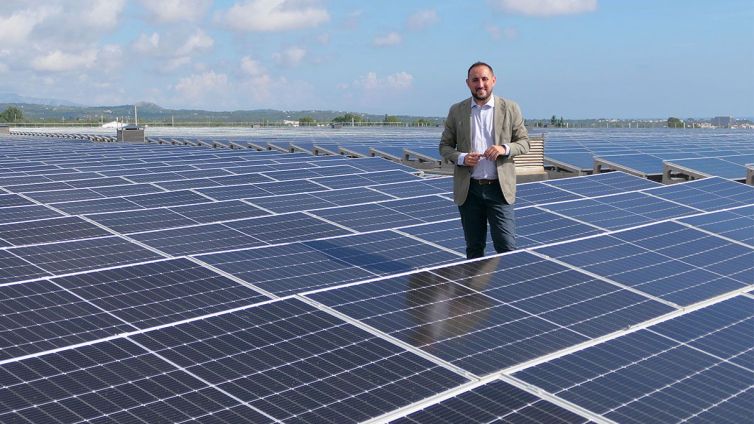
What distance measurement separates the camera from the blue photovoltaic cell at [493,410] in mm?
4984

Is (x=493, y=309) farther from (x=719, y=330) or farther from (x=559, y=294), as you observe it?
(x=719, y=330)

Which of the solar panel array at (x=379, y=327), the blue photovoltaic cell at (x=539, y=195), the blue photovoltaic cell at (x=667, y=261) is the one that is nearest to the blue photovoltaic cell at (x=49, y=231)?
the solar panel array at (x=379, y=327)

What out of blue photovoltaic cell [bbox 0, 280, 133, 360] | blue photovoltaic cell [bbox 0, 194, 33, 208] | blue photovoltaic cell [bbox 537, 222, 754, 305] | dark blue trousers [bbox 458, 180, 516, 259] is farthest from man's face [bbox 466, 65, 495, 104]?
blue photovoltaic cell [bbox 0, 194, 33, 208]

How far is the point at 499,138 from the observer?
8875mm

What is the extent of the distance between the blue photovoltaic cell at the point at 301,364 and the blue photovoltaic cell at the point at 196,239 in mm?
5170

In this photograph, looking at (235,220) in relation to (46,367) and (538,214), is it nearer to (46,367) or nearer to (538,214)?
(538,214)

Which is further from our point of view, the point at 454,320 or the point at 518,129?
the point at 518,129

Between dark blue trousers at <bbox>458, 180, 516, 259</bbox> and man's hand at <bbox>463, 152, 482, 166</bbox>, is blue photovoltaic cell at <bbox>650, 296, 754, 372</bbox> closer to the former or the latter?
dark blue trousers at <bbox>458, 180, 516, 259</bbox>

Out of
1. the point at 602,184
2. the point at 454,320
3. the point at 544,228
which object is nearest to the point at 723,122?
the point at 602,184

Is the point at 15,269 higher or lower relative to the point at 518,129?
lower

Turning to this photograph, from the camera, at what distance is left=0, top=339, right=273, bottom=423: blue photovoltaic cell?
4824mm

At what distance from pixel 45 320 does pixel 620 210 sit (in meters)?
Result: 11.6

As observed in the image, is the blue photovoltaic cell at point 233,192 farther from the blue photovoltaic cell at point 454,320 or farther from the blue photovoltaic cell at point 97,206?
the blue photovoltaic cell at point 454,320

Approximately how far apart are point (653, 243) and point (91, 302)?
22.0ft
